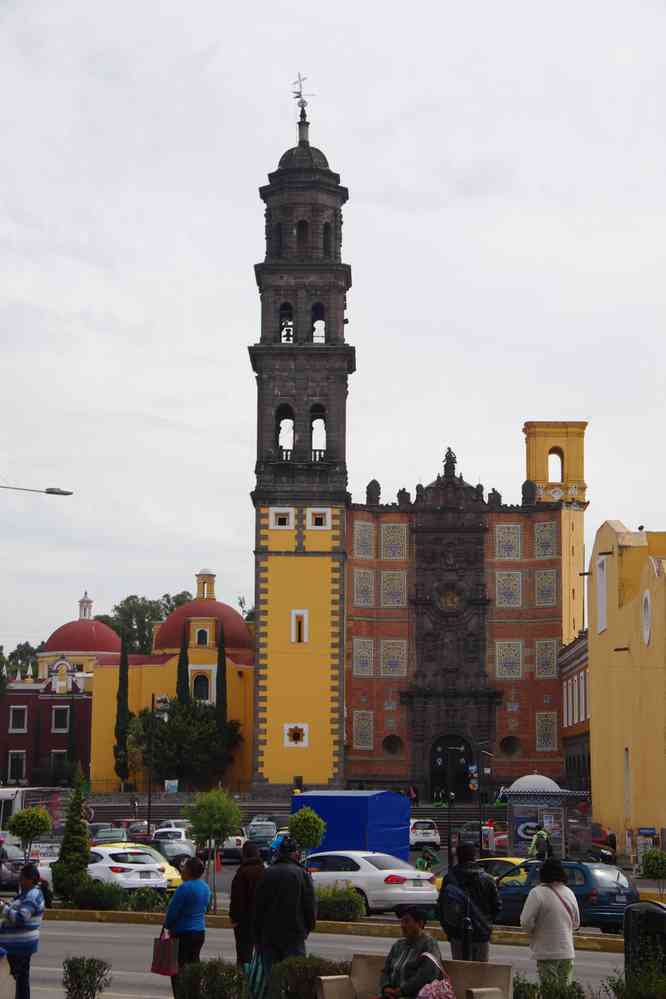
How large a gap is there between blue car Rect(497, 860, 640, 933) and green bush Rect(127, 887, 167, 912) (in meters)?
6.33

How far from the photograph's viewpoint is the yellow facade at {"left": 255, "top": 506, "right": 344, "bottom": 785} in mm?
69000

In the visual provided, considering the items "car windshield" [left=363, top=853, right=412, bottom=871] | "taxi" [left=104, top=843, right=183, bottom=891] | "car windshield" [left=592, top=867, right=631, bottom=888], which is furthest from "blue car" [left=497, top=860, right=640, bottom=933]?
"taxi" [left=104, top=843, right=183, bottom=891]

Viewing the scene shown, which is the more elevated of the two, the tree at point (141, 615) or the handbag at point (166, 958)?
the tree at point (141, 615)

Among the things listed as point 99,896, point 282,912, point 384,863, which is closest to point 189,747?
point 384,863

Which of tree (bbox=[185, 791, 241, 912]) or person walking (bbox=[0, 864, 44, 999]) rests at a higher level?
tree (bbox=[185, 791, 241, 912])

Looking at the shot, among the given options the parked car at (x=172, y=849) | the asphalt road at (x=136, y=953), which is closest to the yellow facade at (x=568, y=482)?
the parked car at (x=172, y=849)

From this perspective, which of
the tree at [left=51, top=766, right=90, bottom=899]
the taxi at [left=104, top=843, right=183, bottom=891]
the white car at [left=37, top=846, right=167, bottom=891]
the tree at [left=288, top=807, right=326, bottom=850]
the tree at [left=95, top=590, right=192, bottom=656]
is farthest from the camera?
the tree at [left=95, top=590, right=192, bottom=656]

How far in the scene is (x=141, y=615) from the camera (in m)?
122

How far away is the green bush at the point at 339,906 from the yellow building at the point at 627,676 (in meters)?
20.3

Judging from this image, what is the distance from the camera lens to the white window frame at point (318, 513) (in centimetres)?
7025

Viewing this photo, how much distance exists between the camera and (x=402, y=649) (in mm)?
73500

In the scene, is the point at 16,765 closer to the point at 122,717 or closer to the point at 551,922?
the point at 122,717

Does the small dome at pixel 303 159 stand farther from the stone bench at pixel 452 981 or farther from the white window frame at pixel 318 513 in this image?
the stone bench at pixel 452 981

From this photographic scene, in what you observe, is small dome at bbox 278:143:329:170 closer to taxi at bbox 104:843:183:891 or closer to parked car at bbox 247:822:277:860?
parked car at bbox 247:822:277:860
